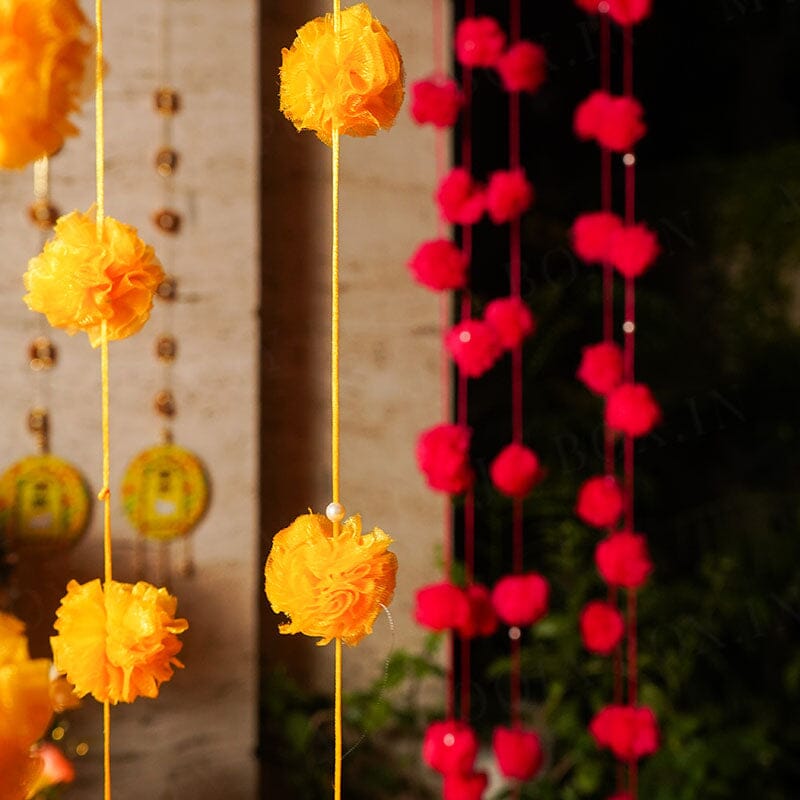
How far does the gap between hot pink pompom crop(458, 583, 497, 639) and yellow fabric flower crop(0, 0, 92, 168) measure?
109cm

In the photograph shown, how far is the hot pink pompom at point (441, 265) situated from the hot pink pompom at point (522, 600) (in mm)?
469

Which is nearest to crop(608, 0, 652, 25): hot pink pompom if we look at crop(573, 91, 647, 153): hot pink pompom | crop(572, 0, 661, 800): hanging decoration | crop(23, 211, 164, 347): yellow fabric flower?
crop(572, 0, 661, 800): hanging decoration

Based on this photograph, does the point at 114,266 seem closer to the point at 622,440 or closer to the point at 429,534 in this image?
the point at 429,534

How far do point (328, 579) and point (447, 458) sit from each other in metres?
0.81

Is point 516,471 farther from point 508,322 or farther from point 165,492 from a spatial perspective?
point 165,492

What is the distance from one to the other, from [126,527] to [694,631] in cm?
128

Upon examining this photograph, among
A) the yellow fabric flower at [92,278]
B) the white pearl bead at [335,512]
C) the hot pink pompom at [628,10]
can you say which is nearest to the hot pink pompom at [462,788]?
the white pearl bead at [335,512]

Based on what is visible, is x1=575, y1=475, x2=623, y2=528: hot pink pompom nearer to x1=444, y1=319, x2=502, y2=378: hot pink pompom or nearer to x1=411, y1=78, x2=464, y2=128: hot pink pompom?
x1=444, y1=319, x2=502, y2=378: hot pink pompom

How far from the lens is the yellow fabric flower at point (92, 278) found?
2.05 feet

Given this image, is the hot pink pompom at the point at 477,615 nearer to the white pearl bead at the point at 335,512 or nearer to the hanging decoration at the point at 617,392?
the hanging decoration at the point at 617,392

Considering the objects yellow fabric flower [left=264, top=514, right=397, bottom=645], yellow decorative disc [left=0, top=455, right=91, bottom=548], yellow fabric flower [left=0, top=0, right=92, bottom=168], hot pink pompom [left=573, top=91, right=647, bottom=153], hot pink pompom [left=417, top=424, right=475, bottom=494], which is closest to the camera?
yellow fabric flower [left=0, top=0, right=92, bottom=168]

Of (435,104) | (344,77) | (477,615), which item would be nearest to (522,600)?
(477,615)

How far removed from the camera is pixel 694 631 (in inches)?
88.4

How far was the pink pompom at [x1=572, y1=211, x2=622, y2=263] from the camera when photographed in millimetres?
1588
